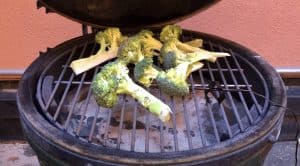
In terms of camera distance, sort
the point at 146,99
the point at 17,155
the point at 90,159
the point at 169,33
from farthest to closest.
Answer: the point at 17,155, the point at 169,33, the point at 146,99, the point at 90,159

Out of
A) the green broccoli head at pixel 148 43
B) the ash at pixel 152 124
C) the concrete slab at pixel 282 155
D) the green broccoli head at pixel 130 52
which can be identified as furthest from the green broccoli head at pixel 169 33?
Result: the concrete slab at pixel 282 155

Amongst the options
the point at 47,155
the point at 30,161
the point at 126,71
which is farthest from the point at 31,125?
the point at 30,161

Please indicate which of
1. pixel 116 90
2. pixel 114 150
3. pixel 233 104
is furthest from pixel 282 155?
pixel 114 150

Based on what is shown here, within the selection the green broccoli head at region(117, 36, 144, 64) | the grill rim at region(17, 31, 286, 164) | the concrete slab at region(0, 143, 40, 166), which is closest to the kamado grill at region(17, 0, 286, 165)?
the grill rim at region(17, 31, 286, 164)

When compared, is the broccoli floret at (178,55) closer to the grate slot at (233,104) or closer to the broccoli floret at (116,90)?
the grate slot at (233,104)

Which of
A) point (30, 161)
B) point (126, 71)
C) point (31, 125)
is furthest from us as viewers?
point (30, 161)

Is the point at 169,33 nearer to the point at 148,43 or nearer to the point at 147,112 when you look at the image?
the point at 148,43

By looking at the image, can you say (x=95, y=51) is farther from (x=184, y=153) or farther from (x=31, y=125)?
(x=184, y=153)
